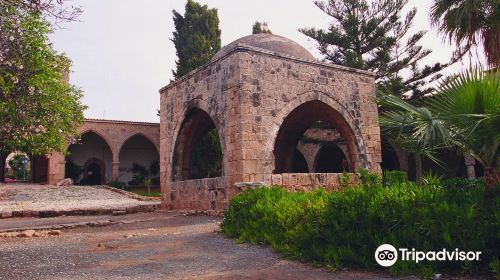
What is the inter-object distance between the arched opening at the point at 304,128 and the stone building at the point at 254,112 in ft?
0.12

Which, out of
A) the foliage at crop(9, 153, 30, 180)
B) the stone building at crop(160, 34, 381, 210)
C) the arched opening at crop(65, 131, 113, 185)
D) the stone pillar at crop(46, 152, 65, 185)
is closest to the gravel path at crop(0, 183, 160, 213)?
the stone pillar at crop(46, 152, 65, 185)

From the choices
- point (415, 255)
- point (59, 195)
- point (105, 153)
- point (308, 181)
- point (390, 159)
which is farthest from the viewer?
point (105, 153)

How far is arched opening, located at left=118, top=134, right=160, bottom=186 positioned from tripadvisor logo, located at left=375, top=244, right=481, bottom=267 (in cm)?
2277

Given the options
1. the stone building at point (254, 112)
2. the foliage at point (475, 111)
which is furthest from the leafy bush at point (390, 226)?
the stone building at point (254, 112)

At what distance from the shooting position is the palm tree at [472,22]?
733 centimetres

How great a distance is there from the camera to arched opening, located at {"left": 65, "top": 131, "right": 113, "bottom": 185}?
2419cm

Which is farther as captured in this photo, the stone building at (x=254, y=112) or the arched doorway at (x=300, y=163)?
the arched doorway at (x=300, y=163)

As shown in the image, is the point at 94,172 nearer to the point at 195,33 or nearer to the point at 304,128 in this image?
the point at 195,33

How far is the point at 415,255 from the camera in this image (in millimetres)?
3459

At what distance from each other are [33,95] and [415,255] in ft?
35.3

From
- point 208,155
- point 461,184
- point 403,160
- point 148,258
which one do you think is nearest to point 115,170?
point 208,155

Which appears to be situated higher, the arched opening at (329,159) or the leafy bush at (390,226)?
the arched opening at (329,159)

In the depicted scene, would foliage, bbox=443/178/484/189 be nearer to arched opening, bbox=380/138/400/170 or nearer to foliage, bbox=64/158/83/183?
arched opening, bbox=380/138/400/170

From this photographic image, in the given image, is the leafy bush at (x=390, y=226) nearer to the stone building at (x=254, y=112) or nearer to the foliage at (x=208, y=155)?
the stone building at (x=254, y=112)
